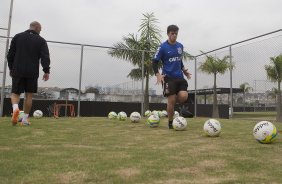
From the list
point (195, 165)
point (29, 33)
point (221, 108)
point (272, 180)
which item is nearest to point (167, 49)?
point (29, 33)

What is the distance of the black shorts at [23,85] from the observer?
577 cm

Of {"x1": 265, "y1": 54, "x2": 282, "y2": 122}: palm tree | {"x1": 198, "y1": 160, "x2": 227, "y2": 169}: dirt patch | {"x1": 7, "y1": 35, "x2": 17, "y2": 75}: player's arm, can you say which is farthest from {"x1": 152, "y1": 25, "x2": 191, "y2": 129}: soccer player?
{"x1": 265, "y1": 54, "x2": 282, "y2": 122}: palm tree

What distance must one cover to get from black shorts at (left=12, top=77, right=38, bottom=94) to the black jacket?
99 millimetres

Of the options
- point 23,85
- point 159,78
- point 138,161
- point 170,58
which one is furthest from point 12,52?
point 138,161

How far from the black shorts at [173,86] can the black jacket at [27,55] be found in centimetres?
237

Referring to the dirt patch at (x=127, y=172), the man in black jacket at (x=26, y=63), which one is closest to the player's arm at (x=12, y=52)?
the man in black jacket at (x=26, y=63)

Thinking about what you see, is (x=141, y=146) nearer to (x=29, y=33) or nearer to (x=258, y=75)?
(x=29, y=33)

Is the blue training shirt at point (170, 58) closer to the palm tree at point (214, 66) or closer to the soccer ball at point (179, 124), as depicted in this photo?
the soccer ball at point (179, 124)

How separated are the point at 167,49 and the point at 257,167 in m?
3.95

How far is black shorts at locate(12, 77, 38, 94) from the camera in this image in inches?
227

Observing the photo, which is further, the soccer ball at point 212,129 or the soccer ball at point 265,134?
the soccer ball at point 212,129

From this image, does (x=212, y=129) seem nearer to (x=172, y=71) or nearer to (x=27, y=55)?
(x=172, y=71)

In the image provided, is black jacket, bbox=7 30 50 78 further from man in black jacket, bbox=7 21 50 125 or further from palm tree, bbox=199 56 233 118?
palm tree, bbox=199 56 233 118

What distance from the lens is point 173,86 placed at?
612cm
